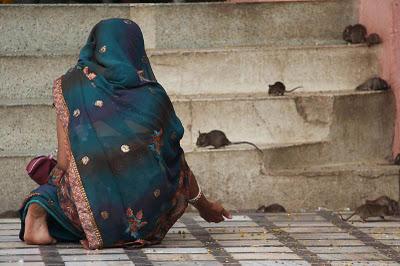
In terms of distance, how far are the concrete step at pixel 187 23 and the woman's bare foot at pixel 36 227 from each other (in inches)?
94.8

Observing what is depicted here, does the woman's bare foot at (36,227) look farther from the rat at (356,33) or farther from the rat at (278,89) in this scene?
the rat at (356,33)

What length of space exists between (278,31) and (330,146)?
1176mm

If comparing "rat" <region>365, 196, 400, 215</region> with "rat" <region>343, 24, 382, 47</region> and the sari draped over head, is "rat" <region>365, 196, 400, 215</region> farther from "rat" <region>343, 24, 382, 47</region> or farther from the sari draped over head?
the sari draped over head

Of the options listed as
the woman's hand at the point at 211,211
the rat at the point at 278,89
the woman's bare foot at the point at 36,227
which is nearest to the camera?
the woman's bare foot at the point at 36,227

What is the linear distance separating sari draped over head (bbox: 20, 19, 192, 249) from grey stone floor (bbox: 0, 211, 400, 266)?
0.56ft

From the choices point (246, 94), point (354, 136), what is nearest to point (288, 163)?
point (354, 136)

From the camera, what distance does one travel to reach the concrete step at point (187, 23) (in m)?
9.14

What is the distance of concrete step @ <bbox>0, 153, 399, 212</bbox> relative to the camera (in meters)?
8.23

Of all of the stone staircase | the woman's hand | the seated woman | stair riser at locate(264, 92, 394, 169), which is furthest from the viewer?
stair riser at locate(264, 92, 394, 169)

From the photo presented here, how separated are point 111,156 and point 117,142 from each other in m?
0.08

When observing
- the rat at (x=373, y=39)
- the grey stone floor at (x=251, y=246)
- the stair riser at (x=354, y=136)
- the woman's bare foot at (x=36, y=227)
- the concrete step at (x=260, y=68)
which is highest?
the rat at (x=373, y=39)

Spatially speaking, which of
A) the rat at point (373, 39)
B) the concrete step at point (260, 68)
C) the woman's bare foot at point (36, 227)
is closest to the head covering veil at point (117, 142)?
the woman's bare foot at point (36, 227)

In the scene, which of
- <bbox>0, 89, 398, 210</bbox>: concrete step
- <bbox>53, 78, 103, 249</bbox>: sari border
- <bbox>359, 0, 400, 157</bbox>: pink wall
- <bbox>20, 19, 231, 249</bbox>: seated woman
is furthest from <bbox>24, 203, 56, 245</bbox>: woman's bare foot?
<bbox>359, 0, 400, 157</bbox>: pink wall

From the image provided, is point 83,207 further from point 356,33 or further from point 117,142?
point 356,33
